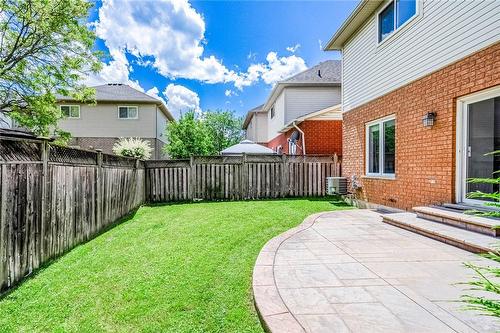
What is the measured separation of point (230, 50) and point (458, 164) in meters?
19.2

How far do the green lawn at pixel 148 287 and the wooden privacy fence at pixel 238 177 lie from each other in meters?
5.24

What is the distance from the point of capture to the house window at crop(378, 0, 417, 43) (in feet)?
22.2

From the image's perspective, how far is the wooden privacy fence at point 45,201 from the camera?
3309mm

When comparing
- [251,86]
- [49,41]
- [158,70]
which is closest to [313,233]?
[49,41]

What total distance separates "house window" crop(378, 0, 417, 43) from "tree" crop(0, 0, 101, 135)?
31.4 ft

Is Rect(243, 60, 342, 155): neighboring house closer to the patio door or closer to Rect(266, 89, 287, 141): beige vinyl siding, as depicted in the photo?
Rect(266, 89, 287, 141): beige vinyl siding

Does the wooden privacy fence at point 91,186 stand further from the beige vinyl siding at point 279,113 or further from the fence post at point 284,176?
the beige vinyl siding at point 279,113

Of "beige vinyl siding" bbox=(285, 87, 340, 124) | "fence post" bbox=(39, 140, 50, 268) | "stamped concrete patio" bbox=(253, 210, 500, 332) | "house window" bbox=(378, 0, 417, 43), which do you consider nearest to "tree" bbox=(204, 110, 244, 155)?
"beige vinyl siding" bbox=(285, 87, 340, 124)

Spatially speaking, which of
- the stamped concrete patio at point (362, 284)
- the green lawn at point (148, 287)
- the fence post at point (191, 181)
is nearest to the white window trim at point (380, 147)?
the stamped concrete patio at point (362, 284)

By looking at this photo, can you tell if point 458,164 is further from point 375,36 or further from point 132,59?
point 132,59

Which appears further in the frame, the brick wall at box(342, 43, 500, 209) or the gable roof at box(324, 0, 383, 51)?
the gable roof at box(324, 0, 383, 51)

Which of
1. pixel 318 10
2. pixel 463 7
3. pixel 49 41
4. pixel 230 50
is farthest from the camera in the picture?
pixel 230 50

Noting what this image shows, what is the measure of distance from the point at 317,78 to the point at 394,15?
28.8ft

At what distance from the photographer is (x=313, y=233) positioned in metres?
5.25
